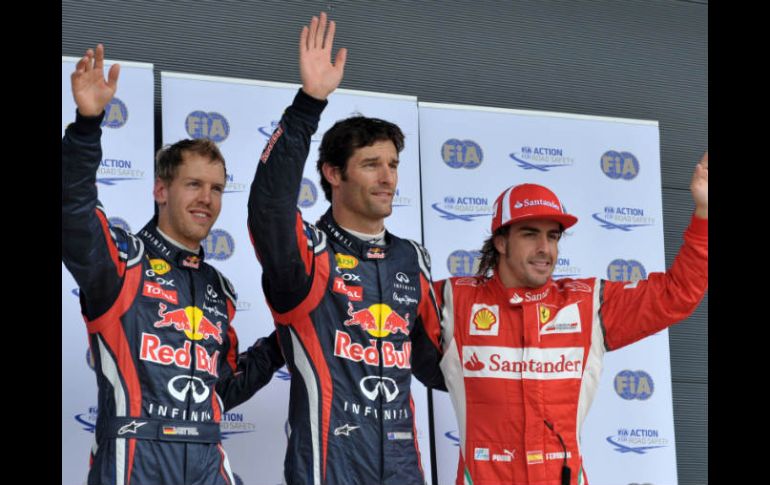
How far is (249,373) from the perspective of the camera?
12.9ft

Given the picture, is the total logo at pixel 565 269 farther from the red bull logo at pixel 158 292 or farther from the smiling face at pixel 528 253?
the red bull logo at pixel 158 292

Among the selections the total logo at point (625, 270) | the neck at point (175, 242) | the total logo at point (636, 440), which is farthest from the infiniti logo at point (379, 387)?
the total logo at point (625, 270)

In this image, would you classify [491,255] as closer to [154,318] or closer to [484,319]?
[484,319]

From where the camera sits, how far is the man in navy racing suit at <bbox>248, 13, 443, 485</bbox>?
10.9 feet

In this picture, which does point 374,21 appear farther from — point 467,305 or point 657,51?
point 467,305

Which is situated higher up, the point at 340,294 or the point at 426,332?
the point at 340,294

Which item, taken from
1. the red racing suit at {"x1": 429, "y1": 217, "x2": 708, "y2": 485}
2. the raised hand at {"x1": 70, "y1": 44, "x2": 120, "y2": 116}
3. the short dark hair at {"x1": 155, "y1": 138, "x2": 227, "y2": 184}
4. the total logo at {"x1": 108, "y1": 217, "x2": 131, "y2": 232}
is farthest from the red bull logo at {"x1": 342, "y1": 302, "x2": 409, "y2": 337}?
the total logo at {"x1": 108, "y1": 217, "x2": 131, "y2": 232}

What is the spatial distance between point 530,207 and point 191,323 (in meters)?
1.36

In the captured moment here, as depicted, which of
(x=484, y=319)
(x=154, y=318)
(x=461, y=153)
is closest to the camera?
(x=154, y=318)

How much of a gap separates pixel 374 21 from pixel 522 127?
101 centimetres

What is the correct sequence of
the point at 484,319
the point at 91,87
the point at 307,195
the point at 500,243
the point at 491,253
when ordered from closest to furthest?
the point at 91,87 < the point at 484,319 < the point at 500,243 < the point at 491,253 < the point at 307,195

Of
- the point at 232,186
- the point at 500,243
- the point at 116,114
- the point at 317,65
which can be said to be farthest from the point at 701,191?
the point at 116,114
